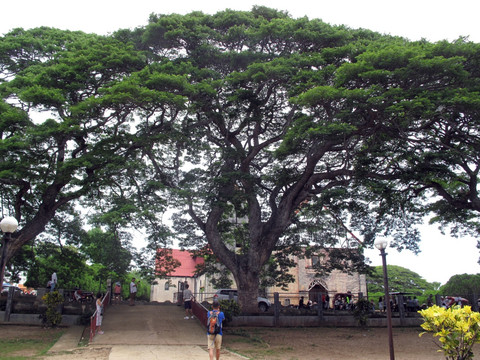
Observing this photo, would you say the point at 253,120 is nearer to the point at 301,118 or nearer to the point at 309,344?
the point at 301,118

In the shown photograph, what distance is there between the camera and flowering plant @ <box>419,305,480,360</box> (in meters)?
7.61

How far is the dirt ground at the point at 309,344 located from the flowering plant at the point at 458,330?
17.4ft

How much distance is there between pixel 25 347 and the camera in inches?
486

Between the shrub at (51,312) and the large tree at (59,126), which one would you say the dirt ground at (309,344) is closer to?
the shrub at (51,312)

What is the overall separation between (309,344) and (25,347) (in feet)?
31.6

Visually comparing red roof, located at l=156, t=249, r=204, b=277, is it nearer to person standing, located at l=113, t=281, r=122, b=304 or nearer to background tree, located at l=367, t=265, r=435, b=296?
person standing, located at l=113, t=281, r=122, b=304

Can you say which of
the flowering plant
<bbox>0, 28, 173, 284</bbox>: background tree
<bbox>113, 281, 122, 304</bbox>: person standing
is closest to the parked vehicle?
<bbox>113, 281, 122, 304</bbox>: person standing

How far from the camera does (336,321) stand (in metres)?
19.9

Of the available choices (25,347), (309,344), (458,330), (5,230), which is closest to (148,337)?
(25,347)

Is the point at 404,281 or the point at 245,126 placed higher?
the point at 245,126

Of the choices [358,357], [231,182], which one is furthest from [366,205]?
[358,357]

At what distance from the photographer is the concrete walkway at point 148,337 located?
38.5 feet

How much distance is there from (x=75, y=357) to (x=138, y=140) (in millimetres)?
8842

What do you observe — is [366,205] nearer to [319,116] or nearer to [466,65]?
[319,116]
